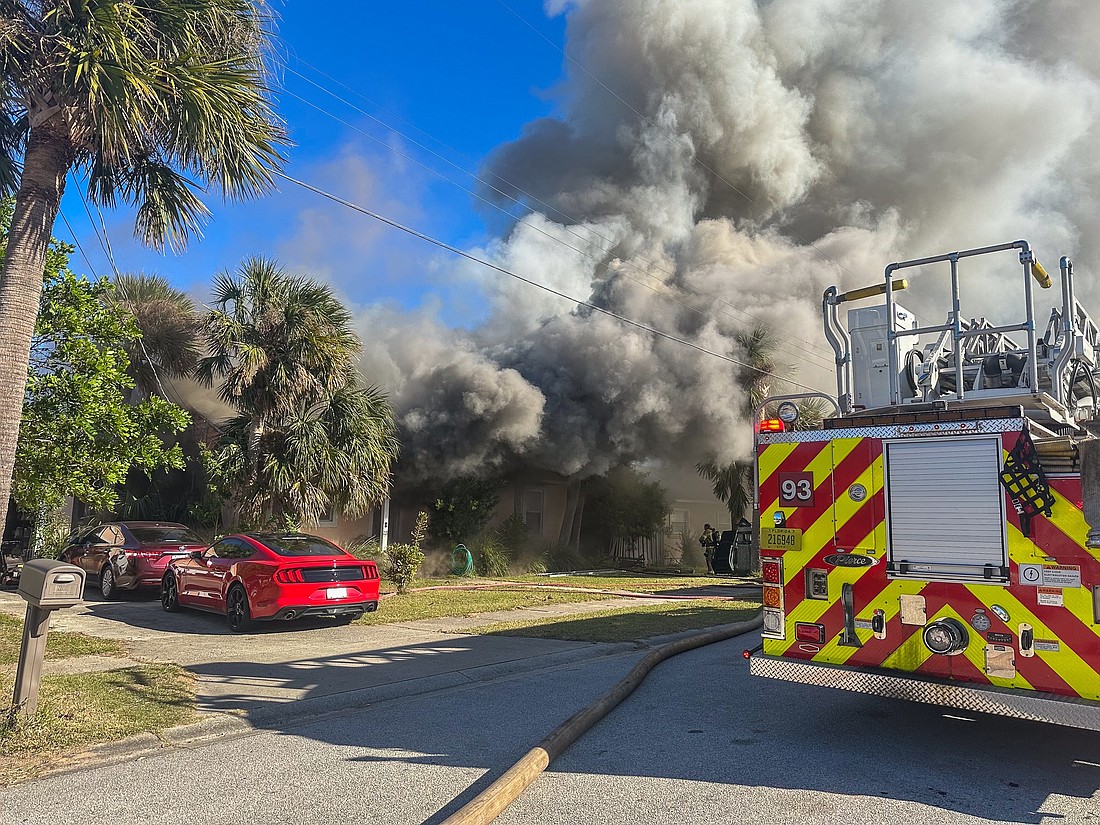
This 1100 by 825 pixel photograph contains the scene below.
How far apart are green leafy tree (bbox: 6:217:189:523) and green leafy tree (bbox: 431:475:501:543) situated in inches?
402

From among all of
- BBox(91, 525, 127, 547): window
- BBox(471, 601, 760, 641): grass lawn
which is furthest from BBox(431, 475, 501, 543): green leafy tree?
BBox(91, 525, 127, 547): window

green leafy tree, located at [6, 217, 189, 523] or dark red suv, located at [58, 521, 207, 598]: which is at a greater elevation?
green leafy tree, located at [6, 217, 189, 523]

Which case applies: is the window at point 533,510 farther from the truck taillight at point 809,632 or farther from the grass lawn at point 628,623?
the truck taillight at point 809,632

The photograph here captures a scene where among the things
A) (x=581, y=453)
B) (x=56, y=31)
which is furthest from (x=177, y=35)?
(x=581, y=453)

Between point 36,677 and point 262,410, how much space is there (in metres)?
9.10

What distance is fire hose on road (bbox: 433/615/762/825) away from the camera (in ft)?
11.0

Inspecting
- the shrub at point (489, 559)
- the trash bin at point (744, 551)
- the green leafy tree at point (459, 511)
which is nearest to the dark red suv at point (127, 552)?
the green leafy tree at point (459, 511)

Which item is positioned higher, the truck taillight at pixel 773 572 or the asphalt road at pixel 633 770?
the truck taillight at pixel 773 572

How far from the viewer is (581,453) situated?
20.3 m

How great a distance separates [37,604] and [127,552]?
787 cm

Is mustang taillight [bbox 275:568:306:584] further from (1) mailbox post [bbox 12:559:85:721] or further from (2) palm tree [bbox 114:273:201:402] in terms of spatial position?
(2) palm tree [bbox 114:273:201:402]

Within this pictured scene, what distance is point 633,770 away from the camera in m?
4.28

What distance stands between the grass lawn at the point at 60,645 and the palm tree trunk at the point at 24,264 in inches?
45.7

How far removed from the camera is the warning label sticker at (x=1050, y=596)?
13.0 feet
